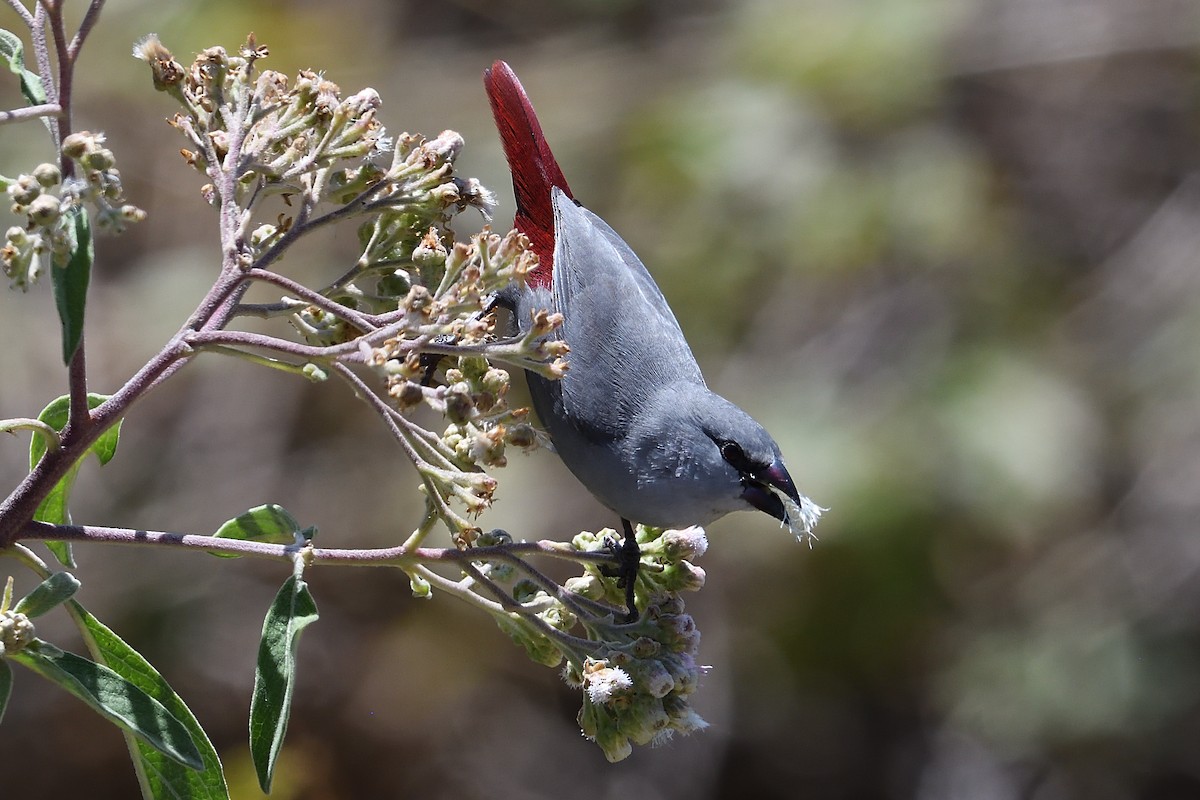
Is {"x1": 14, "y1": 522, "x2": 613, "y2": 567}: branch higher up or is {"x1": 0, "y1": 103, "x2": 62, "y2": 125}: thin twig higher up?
{"x1": 0, "y1": 103, "x2": 62, "y2": 125}: thin twig

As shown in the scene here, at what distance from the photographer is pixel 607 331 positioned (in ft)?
9.14

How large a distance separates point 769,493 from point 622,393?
1.35 ft

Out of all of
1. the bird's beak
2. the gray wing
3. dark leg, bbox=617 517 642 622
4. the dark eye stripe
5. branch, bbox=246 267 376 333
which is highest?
branch, bbox=246 267 376 333

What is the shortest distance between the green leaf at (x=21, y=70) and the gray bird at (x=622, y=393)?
47.0 inches

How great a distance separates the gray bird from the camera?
8.28 ft

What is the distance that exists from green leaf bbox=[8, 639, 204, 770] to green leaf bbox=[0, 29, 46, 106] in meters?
0.88

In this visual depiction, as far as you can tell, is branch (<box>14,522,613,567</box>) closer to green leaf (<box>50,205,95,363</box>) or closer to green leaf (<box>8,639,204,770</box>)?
green leaf (<box>8,639,204,770</box>)

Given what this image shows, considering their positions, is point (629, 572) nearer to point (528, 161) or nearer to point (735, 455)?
point (735, 455)

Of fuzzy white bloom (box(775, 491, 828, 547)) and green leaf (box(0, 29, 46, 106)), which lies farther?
fuzzy white bloom (box(775, 491, 828, 547))

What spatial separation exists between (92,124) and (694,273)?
10.9ft

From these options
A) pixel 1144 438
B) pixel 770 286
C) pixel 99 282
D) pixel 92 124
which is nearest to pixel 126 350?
pixel 99 282

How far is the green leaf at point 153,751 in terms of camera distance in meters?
1.98

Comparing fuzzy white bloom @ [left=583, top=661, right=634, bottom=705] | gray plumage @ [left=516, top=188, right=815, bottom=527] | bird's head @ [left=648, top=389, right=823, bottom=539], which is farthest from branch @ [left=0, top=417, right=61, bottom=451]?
bird's head @ [left=648, top=389, right=823, bottom=539]

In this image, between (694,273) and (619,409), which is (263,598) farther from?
(619,409)
